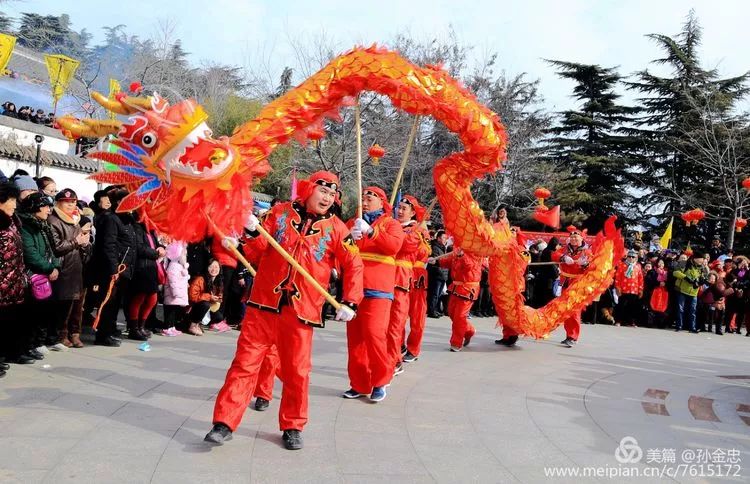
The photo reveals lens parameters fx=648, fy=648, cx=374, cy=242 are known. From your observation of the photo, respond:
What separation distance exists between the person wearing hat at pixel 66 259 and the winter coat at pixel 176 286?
1.23 m

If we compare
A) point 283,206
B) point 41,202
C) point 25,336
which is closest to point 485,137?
point 283,206

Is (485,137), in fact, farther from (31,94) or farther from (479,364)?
(31,94)

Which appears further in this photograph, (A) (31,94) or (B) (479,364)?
(A) (31,94)

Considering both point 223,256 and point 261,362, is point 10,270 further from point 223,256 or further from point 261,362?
point 223,256

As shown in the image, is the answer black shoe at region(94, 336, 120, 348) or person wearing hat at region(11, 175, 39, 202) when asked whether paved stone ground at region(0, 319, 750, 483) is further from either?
person wearing hat at region(11, 175, 39, 202)

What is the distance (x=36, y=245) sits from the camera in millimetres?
5336

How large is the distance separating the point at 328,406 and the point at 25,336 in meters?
2.70

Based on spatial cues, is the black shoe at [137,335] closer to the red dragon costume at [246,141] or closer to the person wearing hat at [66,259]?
the person wearing hat at [66,259]

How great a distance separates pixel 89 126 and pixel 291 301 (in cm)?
147

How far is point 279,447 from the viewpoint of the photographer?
376 cm

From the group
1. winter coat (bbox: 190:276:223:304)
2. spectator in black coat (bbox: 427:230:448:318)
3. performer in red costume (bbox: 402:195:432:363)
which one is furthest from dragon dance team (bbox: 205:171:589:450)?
spectator in black coat (bbox: 427:230:448:318)

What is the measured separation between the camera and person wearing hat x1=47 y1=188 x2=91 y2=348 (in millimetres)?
5625

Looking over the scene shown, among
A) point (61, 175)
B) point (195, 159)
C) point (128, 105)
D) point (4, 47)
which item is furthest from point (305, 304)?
point (61, 175)

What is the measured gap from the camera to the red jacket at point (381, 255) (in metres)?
→ 5.25
